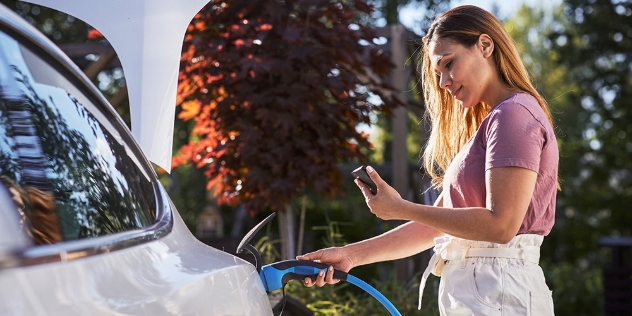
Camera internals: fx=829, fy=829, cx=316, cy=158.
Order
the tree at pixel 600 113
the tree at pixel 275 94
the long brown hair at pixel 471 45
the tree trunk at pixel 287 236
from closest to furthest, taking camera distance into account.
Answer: the long brown hair at pixel 471 45, the tree at pixel 275 94, the tree trunk at pixel 287 236, the tree at pixel 600 113

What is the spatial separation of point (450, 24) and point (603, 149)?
42.1 feet

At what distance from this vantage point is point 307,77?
519cm

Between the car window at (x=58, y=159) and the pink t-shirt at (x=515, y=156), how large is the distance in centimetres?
86

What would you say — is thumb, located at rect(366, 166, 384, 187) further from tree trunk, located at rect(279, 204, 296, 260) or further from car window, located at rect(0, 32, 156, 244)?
tree trunk, located at rect(279, 204, 296, 260)

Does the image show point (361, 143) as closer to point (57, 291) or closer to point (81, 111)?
point (81, 111)

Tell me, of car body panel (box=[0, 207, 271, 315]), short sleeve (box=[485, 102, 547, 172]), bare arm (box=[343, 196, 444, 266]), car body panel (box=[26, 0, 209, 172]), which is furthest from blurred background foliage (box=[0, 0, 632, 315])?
car body panel (box=[0, 207, 271, 315])

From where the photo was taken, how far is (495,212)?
1.90m

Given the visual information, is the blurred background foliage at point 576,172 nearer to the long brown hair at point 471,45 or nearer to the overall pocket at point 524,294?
the long brown hair at point 471,45

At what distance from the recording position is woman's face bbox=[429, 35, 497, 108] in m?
2.15

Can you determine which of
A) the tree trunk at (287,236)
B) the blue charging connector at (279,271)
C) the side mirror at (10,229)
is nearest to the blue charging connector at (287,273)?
the blue charging connector at (279,271)

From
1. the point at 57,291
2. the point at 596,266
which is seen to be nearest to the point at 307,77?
the point at 57,291

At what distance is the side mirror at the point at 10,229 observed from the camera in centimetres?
89

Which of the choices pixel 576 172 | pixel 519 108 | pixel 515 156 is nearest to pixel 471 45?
pixel 519 108

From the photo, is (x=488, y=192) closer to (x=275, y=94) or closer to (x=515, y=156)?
(x=515, y=156)
